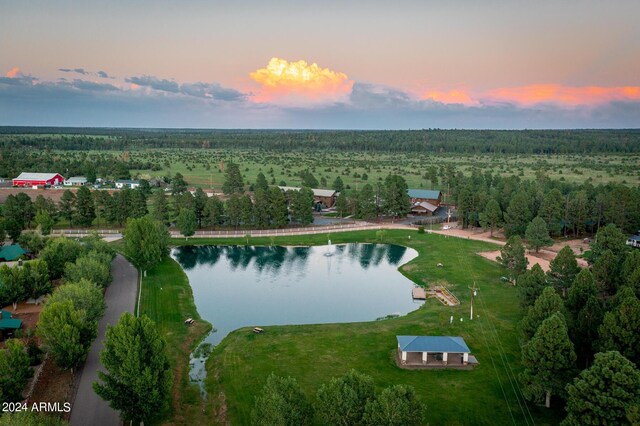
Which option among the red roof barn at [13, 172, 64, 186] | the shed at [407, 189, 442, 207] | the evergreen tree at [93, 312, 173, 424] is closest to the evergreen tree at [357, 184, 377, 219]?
the shed at [407, 189, 442, 207]

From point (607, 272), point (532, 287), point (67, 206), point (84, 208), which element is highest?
point (607, 272)

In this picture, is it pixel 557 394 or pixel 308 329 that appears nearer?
pixel 557 394

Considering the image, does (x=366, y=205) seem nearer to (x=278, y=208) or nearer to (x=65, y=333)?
(x=278, y=208)

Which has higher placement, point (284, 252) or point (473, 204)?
point (473, 204)

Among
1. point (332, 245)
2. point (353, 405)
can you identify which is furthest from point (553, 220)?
point (353, 405)

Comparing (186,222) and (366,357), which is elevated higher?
(186,222)

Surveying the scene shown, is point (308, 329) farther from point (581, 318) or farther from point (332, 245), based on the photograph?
point (332, 245)

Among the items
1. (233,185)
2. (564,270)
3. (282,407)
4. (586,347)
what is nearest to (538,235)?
(564,270)
